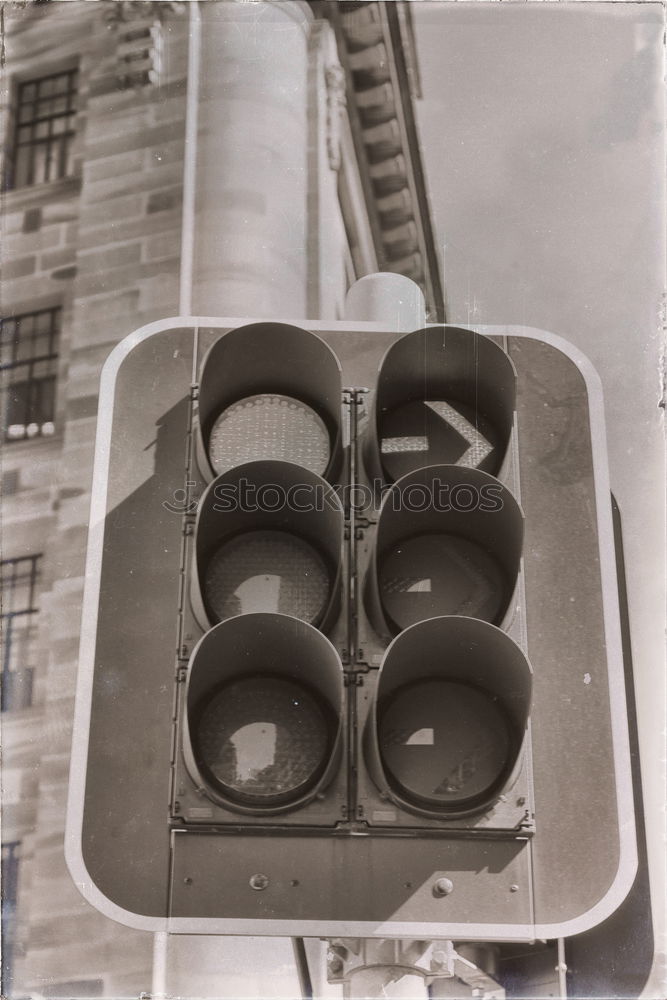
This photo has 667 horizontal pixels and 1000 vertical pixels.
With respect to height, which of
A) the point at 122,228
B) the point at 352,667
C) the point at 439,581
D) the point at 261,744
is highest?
the point at 122,228

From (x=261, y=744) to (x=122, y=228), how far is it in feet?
34.6

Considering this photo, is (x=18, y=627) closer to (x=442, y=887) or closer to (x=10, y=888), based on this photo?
(x=10, y=888)

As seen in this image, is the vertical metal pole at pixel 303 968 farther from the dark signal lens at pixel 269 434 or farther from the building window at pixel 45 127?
the building window at pixel 45 127

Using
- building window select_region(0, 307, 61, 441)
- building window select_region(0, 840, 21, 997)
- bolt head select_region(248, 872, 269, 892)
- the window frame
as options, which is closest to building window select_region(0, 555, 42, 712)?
building window select_region(0, 840, 21, 997)

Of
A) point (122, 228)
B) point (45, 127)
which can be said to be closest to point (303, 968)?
point (122, 228)

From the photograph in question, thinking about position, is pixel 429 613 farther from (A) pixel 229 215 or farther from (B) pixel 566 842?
(A) pixel 229 215

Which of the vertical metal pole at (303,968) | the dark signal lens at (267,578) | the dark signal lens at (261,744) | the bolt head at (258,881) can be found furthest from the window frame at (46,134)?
the bolt head at (258,881)

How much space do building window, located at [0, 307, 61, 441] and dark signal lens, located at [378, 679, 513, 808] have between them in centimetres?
1058

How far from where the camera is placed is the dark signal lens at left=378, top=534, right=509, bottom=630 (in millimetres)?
4305

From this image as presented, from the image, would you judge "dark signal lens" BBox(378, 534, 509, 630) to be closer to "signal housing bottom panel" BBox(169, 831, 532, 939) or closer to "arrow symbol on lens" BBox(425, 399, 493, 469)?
"arrow symbol on lens" BBox(425, 399, 493, 469)

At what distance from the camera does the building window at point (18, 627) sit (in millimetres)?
12305

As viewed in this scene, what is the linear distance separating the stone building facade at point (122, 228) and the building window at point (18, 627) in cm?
2

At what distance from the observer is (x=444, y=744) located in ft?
13.3

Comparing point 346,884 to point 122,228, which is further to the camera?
point 122,228
